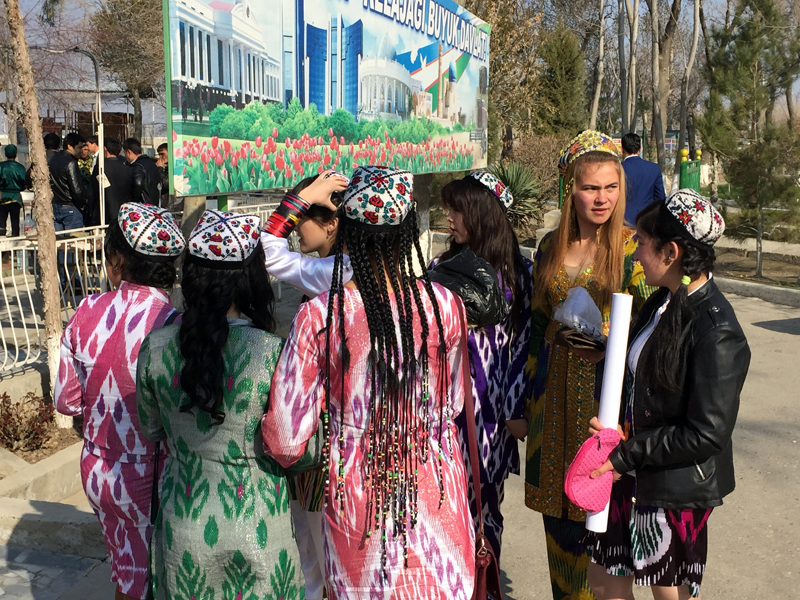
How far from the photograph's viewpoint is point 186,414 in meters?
2.15

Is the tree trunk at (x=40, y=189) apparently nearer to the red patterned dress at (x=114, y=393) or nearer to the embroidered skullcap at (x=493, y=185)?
the red patterned dress at (x=114, y=393)

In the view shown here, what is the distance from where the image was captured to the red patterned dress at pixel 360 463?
208 cm

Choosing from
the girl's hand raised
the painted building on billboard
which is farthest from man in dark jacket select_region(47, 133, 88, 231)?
the girl's hand raised

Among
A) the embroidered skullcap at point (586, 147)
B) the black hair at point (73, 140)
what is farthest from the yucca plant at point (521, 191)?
the embroidered skullcap at point (586, 147)

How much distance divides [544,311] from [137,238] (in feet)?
5.11

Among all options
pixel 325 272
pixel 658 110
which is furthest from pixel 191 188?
pixel 658 110

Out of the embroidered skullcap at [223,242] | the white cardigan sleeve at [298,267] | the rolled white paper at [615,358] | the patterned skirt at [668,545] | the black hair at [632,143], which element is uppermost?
the black hair at [632,143]

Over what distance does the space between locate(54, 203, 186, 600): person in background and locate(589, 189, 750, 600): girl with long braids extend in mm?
1460

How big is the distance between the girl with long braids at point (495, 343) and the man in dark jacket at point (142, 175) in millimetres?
6647

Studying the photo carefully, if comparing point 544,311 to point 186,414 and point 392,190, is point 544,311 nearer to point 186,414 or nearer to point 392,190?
point 392,190

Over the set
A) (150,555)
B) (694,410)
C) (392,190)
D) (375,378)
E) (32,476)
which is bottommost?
(32,476)

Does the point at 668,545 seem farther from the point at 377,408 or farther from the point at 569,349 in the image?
the point at 377,408

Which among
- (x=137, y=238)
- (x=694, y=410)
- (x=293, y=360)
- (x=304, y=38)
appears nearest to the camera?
(x=293, y=360)

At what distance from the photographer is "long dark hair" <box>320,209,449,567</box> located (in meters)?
2.10
